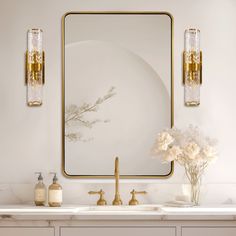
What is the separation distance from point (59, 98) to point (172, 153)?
2.75ft

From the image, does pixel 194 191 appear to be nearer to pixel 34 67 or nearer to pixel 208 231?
pixel 208 231

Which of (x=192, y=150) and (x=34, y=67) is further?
(x=34, y=67)

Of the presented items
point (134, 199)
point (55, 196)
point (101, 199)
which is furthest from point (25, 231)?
point (134, 199)

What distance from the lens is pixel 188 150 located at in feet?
12.1

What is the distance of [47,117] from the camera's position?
3.97 metres

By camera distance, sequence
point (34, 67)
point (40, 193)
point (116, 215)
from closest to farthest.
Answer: point (116, 215)
point (40, 193)
point (34, 67)

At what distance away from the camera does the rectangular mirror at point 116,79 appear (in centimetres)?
396

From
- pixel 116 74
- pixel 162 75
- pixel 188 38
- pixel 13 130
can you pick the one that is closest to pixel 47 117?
pixel 13 130

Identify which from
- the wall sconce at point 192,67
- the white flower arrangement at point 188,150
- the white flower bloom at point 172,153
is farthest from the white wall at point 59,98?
the white flower bloom at point 172,153

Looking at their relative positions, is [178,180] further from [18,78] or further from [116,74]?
[18,78]

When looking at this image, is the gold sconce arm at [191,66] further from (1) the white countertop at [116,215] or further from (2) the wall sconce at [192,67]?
(1) the white countertop at [116,215]

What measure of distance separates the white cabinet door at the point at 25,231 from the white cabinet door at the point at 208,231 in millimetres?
752

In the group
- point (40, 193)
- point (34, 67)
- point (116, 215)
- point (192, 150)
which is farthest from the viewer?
point (34, 67)

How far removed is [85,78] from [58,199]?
0.81 metres
